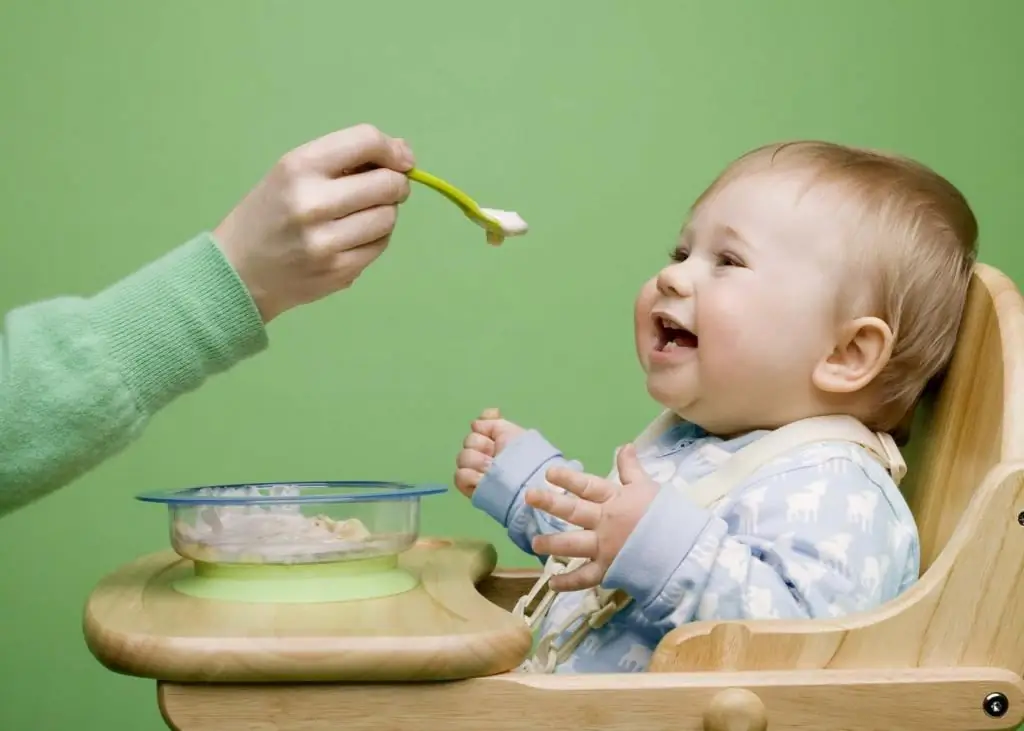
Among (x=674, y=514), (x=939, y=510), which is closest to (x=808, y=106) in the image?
(x=939, y=510)

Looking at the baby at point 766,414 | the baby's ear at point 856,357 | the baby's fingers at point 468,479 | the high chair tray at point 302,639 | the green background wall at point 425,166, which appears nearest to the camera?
the high chair tray at point 302,639

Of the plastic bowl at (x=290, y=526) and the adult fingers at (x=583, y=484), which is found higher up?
the adult fingers at (x=583, y=484)

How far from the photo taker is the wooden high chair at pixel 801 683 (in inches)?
20.0

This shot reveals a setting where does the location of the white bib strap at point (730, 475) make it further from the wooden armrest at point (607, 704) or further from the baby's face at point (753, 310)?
the wooden armrest at point (607, 704)

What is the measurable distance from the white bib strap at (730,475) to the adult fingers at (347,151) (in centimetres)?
27

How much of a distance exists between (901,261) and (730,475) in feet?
0.56

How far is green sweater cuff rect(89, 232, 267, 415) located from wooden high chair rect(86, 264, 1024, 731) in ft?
0.64

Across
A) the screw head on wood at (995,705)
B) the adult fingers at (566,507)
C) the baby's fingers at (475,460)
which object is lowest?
the screw head on wood at (995,705)

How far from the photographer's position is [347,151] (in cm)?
66

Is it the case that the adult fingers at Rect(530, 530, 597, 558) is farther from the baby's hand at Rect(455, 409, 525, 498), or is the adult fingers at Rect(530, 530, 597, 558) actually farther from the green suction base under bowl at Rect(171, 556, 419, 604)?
the baby's hand at Rect(455, 409, 525, 498)

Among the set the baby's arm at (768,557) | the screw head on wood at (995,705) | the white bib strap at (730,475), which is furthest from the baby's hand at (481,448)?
the screw head on wood at (995,705)

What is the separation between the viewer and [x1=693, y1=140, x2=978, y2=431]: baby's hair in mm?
719

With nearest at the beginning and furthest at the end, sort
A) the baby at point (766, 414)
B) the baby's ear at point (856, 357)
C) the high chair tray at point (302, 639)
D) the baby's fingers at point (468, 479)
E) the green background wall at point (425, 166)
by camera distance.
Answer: the high chair tray at point (302, 639) → the baby at point (766, 414) → the baby's ear at point (856, 357) → the baby's fingers at point (468, 479) → the green background wall at point (425, 166)

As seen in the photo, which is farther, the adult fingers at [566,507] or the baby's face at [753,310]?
the baby's face at [753,310]
